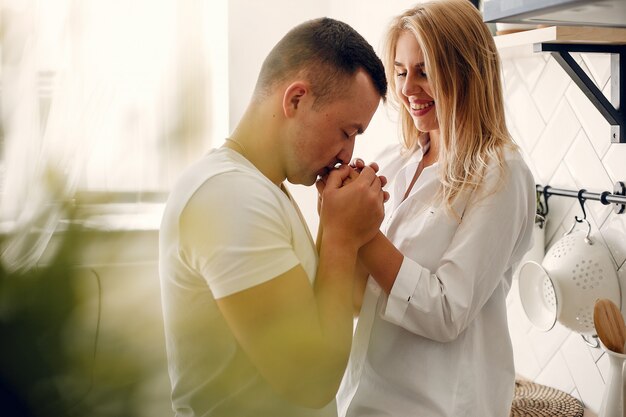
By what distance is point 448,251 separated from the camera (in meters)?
1.07

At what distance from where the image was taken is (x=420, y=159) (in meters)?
1.31

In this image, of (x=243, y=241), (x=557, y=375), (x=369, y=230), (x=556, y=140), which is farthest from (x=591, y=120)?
(x=243, y=241)

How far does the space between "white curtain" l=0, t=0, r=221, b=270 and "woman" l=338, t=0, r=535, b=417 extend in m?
0.79

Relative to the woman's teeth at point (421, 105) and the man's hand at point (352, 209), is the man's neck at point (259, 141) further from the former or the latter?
the woman's teeth at point (421, 105)

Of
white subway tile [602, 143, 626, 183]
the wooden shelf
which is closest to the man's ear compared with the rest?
the wooden shelf

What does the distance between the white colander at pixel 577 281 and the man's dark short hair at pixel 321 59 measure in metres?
0.61

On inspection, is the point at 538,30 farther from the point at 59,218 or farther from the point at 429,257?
the point at 59,218

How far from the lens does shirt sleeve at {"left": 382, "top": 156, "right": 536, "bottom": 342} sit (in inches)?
40.8

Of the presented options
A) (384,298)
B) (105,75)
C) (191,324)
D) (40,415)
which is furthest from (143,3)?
(384,298)

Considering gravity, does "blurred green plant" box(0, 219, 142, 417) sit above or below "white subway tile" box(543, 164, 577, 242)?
above

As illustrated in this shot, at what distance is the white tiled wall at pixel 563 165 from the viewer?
1366 millimetres

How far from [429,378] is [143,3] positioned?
0.93 m

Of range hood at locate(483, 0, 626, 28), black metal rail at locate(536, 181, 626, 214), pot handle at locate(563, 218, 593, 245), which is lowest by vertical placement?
pot handle at locate(563, 218, 593, 245)

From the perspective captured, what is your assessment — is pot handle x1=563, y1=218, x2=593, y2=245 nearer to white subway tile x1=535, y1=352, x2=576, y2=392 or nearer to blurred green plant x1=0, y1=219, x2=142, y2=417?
white subway tile x1=535, y1=352, x2=576, y2=392
